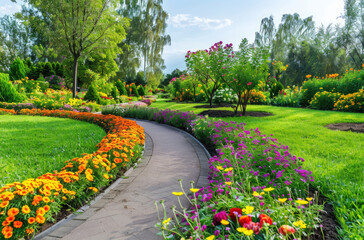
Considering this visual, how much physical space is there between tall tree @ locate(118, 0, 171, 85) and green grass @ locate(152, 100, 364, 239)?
82.1ft

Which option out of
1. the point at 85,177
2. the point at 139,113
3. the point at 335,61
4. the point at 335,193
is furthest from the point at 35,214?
the point at 335,61

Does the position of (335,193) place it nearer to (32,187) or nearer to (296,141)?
(296,141)

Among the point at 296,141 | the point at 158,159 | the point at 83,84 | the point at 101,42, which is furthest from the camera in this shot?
the point at 83,84

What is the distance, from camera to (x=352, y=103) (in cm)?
954

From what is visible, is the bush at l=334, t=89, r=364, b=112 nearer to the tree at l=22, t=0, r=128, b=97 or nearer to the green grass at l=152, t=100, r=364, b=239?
the green grass at l=152, t=100, r=364, b=239

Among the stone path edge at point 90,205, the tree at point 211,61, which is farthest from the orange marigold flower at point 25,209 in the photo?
the tree at point 211,61

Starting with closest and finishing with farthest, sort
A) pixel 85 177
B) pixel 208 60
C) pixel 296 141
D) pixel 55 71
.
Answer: pixel 85 177
pixel 296 141
pixel 208 60
pixel 55 71

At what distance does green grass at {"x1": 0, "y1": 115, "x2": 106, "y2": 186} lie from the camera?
3.55 m

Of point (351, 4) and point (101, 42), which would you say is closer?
point (101, 42)

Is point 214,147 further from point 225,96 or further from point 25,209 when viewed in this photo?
point 225,96

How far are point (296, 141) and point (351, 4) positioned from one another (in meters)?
30.7

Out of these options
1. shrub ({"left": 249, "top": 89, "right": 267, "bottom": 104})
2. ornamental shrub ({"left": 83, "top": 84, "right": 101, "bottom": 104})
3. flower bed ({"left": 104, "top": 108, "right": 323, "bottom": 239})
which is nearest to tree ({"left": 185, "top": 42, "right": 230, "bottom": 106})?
shrub ({"left": 249, "top": 89, "right": 267, "bottom": 104})

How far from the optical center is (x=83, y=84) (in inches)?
874

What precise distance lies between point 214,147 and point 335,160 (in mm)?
2360
